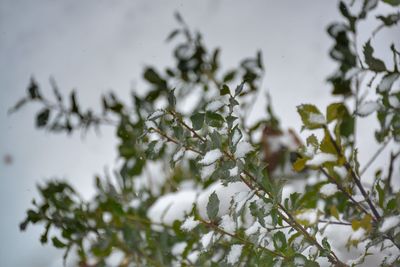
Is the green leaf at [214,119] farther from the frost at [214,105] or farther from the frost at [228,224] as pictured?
the frost at [228,224]

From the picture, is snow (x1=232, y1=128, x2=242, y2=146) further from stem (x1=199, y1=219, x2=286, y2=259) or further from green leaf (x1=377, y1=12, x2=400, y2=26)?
green leaf (x1=377, y1=12, x2=400, y2=26)

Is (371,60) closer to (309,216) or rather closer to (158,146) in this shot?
(309,216)

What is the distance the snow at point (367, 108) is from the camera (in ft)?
1.93

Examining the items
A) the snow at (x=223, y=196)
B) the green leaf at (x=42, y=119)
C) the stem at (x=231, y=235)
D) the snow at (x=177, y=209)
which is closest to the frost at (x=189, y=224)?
the stem at (x=231, y=235)

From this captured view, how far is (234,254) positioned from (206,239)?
0.06m

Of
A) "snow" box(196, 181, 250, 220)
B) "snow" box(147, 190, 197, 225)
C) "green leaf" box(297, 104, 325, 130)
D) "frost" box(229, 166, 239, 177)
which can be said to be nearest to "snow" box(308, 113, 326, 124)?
"green leaf" box(297, 104, 325, 130)

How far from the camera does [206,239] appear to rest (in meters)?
0.76

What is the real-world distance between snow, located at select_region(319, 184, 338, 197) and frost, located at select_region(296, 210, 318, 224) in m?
0.05

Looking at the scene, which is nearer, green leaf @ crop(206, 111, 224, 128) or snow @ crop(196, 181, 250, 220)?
green leaf @ crop(206, 111, 224, 128)

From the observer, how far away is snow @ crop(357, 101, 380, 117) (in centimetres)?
59

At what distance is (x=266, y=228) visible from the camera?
0.76 m

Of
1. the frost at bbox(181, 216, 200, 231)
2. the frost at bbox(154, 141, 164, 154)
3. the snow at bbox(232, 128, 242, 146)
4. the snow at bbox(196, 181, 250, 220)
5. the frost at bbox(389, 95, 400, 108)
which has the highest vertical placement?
the snow at bbox(196, 181, 250, 220)

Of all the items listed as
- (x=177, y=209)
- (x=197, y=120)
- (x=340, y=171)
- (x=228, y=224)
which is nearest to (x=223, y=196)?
(x=177, y=209)

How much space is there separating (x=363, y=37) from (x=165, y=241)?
1.19 m
